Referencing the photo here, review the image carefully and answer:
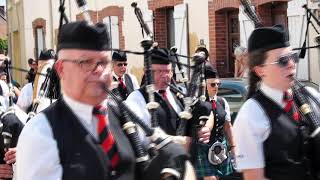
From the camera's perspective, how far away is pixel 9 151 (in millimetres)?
5184

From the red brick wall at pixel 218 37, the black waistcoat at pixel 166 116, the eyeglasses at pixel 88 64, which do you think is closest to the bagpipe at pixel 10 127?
the black waistcoat at pixel 166 116

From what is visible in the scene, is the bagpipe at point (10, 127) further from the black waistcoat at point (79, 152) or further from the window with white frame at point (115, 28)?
the window with white frame at point (115, 28)

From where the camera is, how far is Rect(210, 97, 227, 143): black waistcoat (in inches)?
300

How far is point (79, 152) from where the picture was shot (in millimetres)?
3131

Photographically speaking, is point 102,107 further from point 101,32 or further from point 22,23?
point 22,23

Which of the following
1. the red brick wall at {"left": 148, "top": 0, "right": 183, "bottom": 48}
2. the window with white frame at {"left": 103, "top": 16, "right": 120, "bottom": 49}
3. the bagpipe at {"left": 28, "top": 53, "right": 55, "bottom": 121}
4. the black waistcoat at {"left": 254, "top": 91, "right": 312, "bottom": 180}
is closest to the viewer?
the black waistcoat at {"left": 254, "top": 91, "right": 312, "bottom": 180}

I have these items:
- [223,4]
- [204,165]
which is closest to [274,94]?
[204,165]

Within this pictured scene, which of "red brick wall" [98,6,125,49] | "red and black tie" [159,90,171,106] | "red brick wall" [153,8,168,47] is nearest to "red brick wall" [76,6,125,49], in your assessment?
"red brick wall" [98,6,125,49]

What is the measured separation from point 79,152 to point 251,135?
3.70ft

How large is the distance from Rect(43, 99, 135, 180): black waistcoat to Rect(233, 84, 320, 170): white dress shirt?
867mm

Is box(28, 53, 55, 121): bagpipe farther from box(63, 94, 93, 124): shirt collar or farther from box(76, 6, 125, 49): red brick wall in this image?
box(76, 6, 125, 49): red brick wall

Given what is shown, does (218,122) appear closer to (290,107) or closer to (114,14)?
(290,107)

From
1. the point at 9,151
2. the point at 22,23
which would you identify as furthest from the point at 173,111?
the point at 22,23

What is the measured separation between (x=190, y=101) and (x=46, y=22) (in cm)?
1916
